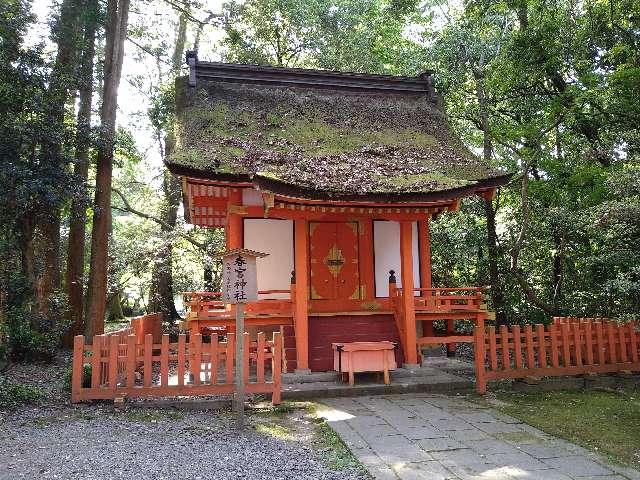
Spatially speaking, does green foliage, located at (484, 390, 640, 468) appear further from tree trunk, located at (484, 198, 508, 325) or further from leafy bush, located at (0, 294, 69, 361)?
leafy bush, located at (0, 294, 69, 361)

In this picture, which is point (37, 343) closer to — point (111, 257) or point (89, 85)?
point (111, 257)

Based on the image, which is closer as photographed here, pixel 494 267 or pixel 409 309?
pixel 409 309

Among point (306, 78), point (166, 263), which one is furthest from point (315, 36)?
point (166, 263)

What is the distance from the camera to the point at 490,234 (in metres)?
12.8

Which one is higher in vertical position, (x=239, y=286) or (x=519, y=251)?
(x=519, y=251)

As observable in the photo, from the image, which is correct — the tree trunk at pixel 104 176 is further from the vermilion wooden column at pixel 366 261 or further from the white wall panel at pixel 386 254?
the white wall panel at pixel 386 254

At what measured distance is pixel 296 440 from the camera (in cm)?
525

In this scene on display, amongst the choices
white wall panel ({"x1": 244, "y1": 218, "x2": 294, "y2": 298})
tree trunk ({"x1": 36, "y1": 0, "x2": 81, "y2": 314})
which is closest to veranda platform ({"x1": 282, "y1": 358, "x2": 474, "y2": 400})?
white wall panel ({"x1": 244, "y1": 218, "x2": 294, "y2": 298})

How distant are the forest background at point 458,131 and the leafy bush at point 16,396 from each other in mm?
2556

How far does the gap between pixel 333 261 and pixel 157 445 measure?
5.82 metres

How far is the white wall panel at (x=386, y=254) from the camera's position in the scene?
1047 cm

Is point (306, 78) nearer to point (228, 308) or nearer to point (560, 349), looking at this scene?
point (228, 308)

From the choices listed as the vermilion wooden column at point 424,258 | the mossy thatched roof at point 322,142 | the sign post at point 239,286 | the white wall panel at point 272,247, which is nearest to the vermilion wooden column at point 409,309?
the mossy thatched roof at point 322,142

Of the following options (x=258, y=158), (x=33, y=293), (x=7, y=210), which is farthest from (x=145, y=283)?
(x=258, y=158)
